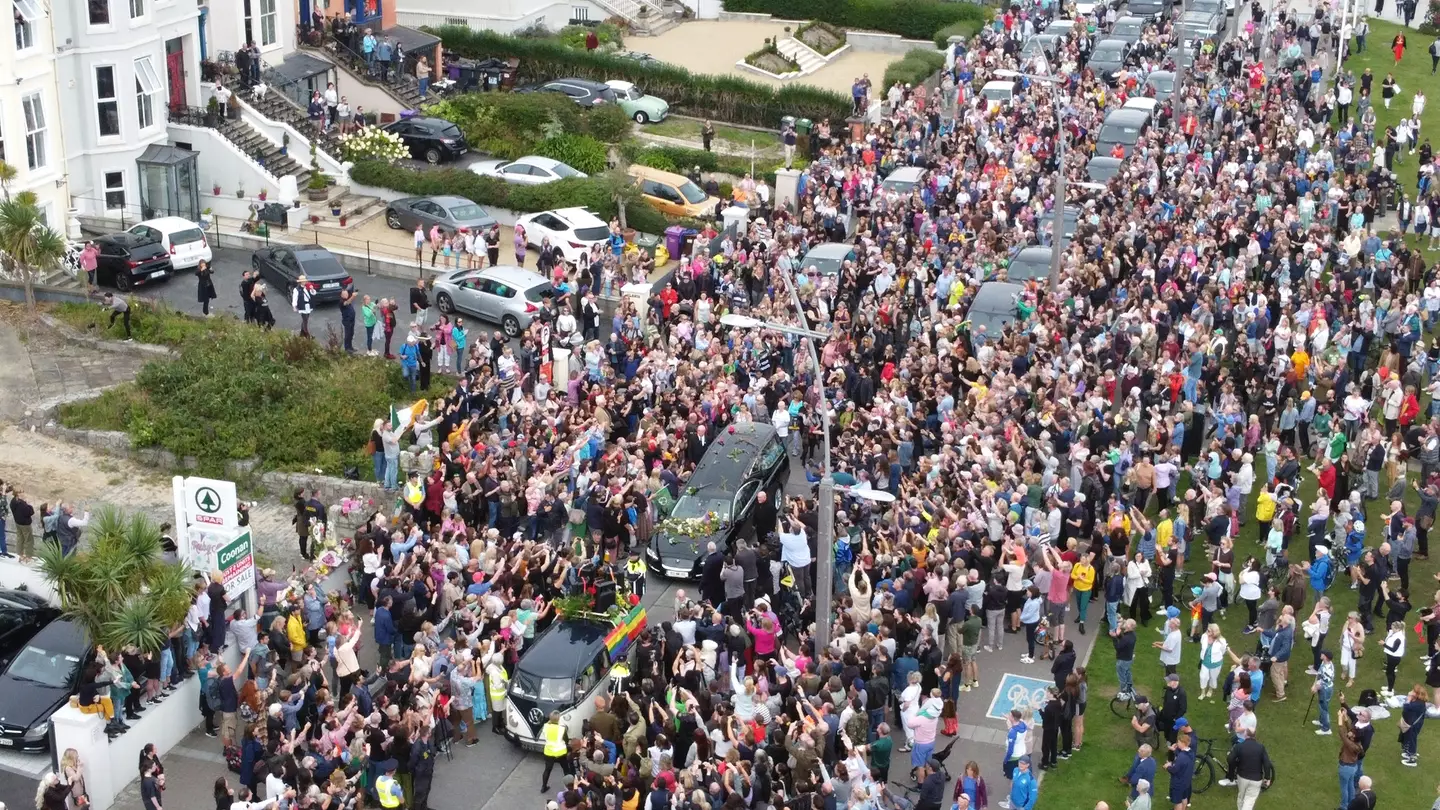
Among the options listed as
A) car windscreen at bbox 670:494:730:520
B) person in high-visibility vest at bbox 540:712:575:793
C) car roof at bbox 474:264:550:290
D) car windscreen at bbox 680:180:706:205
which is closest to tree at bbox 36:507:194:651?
person in high-visibility vest at bbox 540:712:575:793

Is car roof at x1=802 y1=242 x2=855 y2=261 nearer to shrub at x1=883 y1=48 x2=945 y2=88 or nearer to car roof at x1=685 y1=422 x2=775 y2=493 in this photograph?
car roof at x1=685 y1=422 x2=775 y2=493

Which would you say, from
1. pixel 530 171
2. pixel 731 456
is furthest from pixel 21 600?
pixel 530 171

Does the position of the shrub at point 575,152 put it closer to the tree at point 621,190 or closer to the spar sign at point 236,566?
the tree at point 621,190

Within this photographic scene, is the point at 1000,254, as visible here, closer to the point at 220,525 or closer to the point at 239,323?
the point at 239,323

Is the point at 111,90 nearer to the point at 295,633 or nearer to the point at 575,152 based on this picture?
the point at 575,152

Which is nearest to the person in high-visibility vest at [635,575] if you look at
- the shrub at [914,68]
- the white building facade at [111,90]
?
the white building facade at [111,90]
